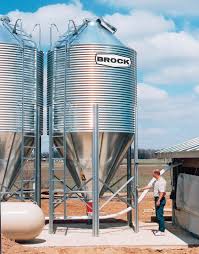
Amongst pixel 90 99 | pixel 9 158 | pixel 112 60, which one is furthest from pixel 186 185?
pixel 9 158

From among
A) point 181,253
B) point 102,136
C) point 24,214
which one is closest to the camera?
point 181,253

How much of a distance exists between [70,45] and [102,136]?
2.89 m

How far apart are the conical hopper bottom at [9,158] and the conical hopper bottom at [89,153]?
121 cm

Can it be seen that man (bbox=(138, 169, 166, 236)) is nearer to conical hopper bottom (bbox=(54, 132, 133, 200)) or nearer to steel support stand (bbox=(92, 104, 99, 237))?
conical hopper bottom (bbox=(54, 132, 133, 200))

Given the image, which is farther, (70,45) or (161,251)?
Result: (70,45)

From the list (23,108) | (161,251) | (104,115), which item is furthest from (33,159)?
(161,251)

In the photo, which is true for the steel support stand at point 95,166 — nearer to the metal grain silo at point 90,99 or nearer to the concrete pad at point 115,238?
the metal grain silo at point 90,99

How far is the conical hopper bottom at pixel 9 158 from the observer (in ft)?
49.7

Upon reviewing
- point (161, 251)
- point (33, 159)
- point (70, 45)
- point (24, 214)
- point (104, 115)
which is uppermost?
point (70, 45)

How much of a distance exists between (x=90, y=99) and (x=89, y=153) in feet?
5.18

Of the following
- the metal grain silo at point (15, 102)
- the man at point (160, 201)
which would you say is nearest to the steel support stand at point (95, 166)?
the man at point (160, 201)

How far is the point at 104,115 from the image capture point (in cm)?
1486

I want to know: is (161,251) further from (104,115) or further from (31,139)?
(31,139)

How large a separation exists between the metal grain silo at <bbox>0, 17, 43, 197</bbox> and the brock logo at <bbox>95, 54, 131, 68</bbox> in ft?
7.43
